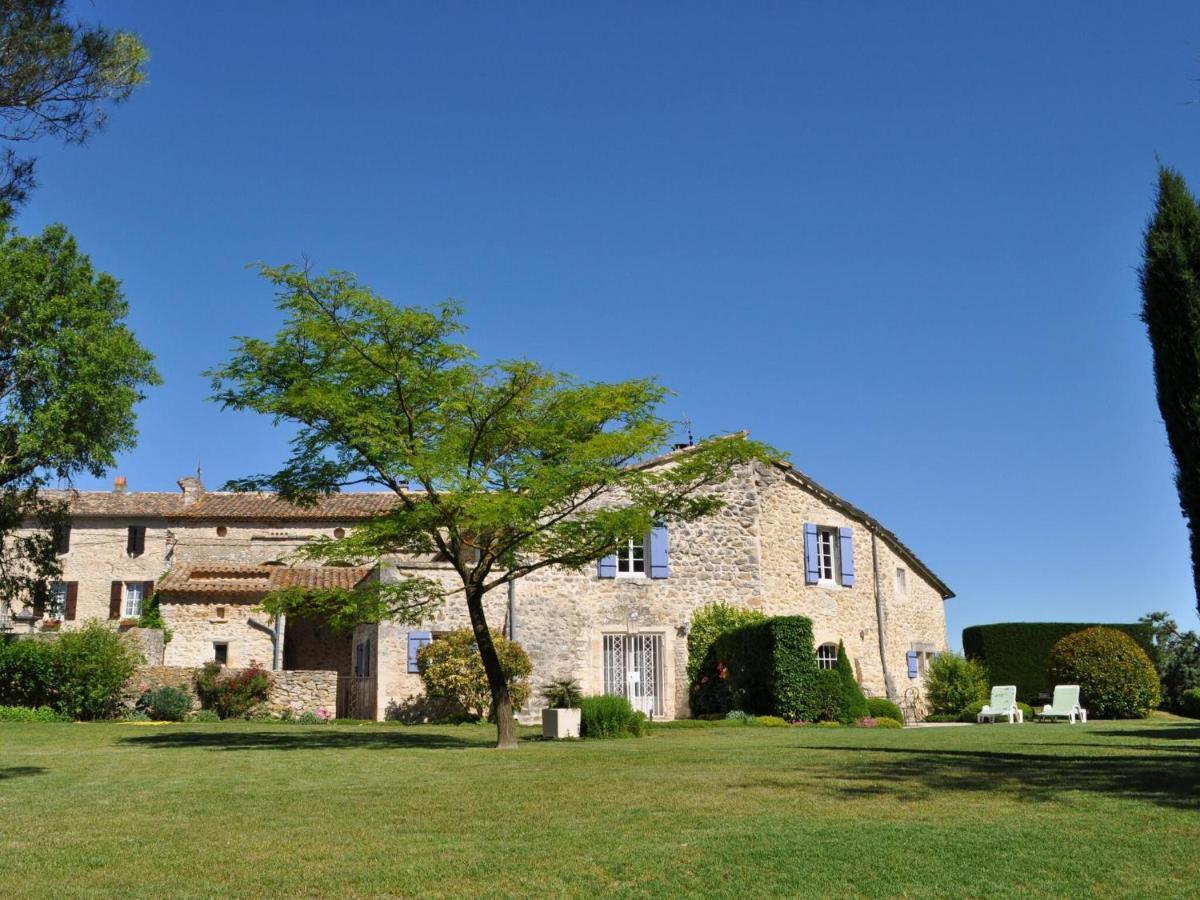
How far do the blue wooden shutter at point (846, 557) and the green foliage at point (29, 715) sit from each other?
1769 centimetres

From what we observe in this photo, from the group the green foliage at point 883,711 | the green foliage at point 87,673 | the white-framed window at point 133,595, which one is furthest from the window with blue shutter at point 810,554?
the white-framed window at point 133,595

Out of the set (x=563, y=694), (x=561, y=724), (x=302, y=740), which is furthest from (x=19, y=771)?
(x=563, y=694)

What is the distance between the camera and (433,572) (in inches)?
952

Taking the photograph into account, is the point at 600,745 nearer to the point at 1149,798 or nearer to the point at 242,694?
the point at 1149,798

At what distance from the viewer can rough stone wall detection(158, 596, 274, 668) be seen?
27.0m

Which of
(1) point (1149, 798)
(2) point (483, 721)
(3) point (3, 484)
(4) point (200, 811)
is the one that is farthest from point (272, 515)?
(1) point (1149, 798)

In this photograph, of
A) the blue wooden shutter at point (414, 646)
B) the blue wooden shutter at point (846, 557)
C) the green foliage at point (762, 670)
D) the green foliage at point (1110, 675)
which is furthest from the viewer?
the blue wooden shutter at point (846, 557)

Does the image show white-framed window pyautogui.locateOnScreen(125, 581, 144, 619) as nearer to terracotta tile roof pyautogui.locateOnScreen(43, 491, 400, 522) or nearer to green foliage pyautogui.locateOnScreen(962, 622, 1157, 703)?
terracotta tile roof pyautogui.locateOnScreen(43, 491, 400, 522)

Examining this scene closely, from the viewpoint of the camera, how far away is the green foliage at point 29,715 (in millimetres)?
21250

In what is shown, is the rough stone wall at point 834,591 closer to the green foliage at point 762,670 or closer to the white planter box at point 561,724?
the green foliage at point 762,670

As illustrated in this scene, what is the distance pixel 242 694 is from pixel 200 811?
15258 millimetres

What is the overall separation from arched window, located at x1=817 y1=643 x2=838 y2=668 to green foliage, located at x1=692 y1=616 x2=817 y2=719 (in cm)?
284

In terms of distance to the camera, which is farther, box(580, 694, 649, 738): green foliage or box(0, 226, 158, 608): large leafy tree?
box(0, 226, 158, 608): large leafy tree

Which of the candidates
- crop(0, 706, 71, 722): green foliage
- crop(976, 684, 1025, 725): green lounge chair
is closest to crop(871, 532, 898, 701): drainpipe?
crop(976, 684, 1025, 725): green lounge chair
